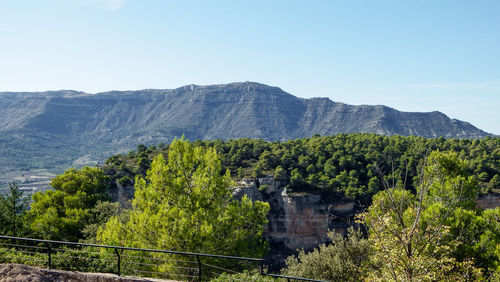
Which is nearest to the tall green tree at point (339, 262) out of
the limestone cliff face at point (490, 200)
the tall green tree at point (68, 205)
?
the tall green tree at point (68, 205)

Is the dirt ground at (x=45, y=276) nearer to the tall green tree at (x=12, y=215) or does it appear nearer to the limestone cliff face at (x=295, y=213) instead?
the tall green tree at (x=12, y=215)

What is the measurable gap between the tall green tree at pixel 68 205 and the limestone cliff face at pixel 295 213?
2153 cm

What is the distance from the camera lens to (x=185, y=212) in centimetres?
1695

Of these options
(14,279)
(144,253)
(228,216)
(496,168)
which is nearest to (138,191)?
(144,253)

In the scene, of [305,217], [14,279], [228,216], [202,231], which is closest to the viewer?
[14,279]

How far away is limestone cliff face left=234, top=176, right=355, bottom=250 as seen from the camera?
54.0 meters

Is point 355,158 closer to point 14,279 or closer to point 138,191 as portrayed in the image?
point 138,191

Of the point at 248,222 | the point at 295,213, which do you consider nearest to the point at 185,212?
the point at 248,222

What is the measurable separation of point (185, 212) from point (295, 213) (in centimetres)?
3939

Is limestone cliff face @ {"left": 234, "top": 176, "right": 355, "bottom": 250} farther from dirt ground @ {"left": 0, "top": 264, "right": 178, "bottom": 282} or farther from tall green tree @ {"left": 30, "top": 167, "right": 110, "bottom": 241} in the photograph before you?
dirt ground @ {"left": 0, "top": 264, "right": 178, "bottom": 282}

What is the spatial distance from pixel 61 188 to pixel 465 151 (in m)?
70.9

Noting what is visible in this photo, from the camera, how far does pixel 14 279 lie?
32.1ft

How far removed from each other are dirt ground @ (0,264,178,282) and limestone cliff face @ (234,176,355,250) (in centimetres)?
4262

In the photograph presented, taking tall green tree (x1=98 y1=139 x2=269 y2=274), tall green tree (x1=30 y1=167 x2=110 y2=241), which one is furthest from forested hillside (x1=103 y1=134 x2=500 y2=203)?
tall green tree (x1=98 y1=139 x2=269 y2=274)
